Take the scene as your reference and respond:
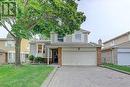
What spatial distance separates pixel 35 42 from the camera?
6406 cm

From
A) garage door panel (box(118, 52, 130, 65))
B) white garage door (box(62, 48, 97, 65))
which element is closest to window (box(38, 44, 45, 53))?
white garage door (box(62, 48, 97, 65))

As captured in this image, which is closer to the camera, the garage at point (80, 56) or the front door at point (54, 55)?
the garage at point (80, 56)

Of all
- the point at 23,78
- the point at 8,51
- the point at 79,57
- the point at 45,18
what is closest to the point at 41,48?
the point at 8,51

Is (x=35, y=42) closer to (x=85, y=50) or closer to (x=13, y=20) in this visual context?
(x=85, y=50)

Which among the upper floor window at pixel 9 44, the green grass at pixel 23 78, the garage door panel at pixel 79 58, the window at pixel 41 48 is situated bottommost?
the green grass at pixel 23 78

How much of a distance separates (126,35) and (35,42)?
15742 millimetres

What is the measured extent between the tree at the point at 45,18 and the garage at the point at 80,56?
373 inches

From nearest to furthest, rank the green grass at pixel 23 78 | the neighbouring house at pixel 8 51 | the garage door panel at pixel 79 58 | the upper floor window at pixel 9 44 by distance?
the green grass at pixel 23 78
the garage door panel at pixel 79 58
the neighbouring house at pixel 8 51
the upper floor window at pixel 9 44

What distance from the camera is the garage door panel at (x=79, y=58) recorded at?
54.7 meters

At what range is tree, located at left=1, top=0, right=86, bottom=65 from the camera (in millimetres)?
41312

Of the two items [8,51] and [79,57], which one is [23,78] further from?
[8,51]

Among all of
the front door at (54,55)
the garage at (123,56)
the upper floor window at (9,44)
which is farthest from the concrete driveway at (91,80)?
the upper floor window at (9,44)

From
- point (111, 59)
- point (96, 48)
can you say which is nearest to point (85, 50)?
point (96, 48)

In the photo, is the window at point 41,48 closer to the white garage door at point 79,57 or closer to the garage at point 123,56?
the white garage door at point 79,57
